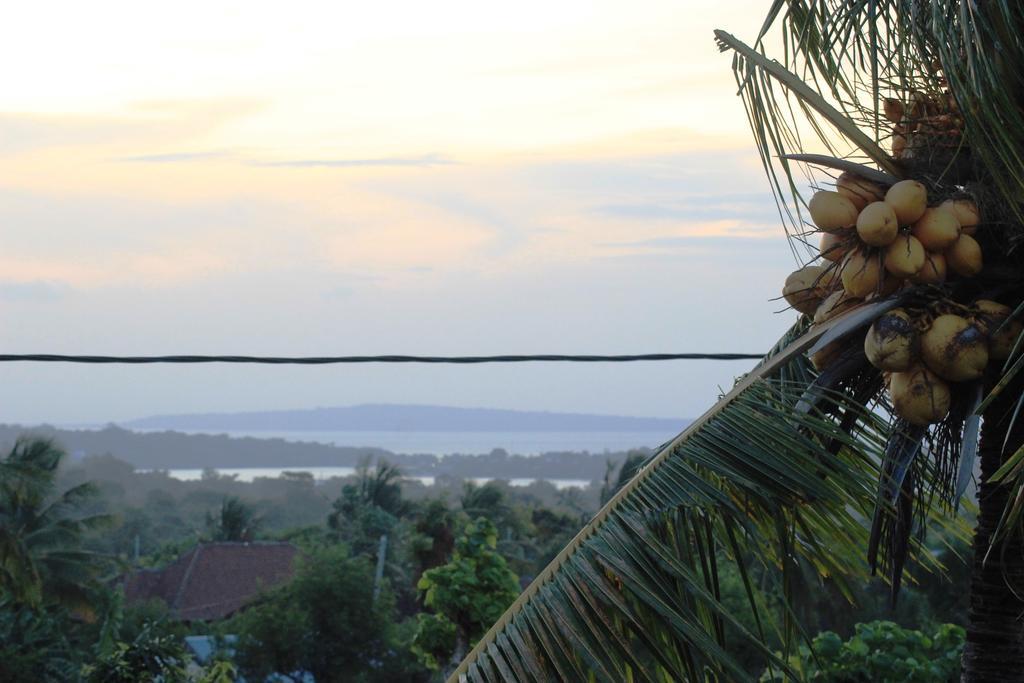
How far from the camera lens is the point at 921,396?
353 centimetres

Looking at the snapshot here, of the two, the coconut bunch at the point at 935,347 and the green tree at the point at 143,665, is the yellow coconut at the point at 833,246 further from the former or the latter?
the green tree at the point at 143,665

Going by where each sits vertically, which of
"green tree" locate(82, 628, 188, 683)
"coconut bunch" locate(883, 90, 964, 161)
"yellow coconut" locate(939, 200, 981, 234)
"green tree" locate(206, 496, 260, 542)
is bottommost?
"green tree" locate(206, 496, 260, 542)

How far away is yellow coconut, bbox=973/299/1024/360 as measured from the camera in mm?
3480

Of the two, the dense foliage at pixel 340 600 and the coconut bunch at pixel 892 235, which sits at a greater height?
the coconut bunch at pixel 892 235

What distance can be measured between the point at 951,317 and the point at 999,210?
0.37 metres

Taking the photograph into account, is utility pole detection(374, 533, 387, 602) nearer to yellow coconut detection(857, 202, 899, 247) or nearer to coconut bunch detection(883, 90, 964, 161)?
coconut bunch detection(883, 90, 964, 161)

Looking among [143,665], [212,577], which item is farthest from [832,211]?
[212,577]

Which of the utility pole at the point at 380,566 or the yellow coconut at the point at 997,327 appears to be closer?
the yellow coconut at the point at 997,327

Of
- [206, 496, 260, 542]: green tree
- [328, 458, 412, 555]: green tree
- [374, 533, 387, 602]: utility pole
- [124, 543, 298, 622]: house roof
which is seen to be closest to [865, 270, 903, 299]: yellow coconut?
[374, 533, 387, 602]: utility pole

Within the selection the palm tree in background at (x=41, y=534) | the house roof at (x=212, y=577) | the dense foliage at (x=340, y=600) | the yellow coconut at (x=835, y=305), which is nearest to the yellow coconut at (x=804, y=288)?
the yellow coconut at (x=835, y=305)

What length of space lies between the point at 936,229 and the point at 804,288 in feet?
1.59

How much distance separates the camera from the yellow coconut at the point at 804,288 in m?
3.86

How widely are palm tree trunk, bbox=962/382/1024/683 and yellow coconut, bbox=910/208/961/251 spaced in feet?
1.90

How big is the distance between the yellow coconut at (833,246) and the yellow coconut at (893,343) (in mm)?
260
